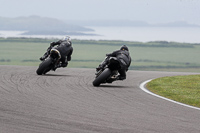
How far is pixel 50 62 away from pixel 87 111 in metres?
10.2

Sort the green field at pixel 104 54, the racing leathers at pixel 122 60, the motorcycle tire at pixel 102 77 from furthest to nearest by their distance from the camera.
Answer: the green field at pixel 104 54 < the racing leathers at pixel 122 60 < the motorcycle tire at pixel 102 77

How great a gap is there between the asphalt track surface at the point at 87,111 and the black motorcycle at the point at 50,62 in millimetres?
4304

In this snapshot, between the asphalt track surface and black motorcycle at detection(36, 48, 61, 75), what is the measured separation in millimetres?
4304

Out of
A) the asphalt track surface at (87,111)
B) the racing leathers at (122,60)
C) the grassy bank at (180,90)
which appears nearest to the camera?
the asphalt track surface at (87,111)

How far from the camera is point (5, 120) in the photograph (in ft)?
30.5

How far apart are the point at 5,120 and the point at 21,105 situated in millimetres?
2027

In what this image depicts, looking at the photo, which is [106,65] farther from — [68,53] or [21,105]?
→ [21,105]

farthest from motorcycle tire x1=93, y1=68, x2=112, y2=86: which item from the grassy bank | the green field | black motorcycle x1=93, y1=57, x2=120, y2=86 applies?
the green field

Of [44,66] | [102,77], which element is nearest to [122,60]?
[102,77]

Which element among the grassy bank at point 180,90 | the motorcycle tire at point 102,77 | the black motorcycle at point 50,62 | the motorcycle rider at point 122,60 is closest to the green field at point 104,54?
the black motorcycle at point 50,62

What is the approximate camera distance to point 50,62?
20.8 m

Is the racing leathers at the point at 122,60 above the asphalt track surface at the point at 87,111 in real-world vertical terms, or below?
above

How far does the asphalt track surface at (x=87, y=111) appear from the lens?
9.00m

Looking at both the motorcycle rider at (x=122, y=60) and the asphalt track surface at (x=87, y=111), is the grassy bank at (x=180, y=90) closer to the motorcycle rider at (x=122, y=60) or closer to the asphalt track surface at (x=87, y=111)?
the asphalt track surface at (x=87, y=111)
